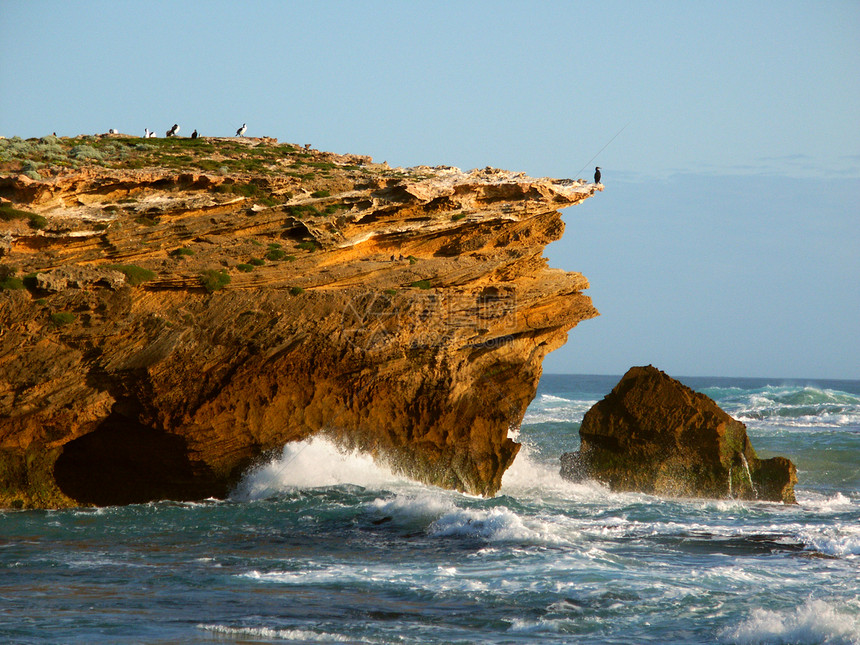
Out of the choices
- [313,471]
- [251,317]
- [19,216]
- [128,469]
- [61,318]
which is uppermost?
[19,216]

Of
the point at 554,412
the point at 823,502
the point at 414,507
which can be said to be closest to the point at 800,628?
the point at 414,507

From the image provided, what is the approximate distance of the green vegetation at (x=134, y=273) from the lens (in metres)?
19.9

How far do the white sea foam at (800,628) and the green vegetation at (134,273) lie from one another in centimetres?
1458

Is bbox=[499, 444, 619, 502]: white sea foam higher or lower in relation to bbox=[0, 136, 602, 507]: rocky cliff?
lower

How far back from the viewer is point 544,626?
466 inches

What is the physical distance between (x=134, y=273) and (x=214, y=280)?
1823 millimetres

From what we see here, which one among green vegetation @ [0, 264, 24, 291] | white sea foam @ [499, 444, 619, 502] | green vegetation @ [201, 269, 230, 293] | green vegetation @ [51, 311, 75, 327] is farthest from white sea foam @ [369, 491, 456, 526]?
green vegetation @ [0, 264, 24, 291]

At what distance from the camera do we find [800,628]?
38.5 ft

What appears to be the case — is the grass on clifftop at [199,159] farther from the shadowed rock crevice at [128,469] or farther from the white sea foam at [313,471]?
the shadowed rock crevice at [128,469]

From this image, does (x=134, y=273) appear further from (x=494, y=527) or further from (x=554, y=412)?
(x=554, y=412)

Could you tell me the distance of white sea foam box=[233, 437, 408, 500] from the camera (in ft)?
69.9

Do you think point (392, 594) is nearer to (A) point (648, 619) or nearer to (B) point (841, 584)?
(A) point (648, 619)

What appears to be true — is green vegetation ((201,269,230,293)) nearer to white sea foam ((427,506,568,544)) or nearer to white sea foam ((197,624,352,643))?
white sea foam ((427,506,568,544))

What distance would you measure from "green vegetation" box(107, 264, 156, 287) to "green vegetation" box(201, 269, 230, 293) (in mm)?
1182
